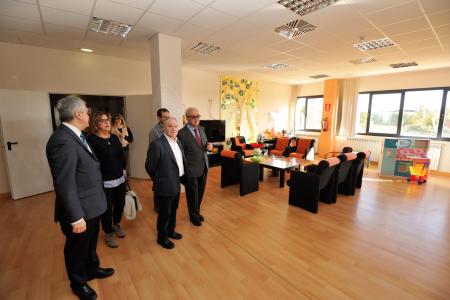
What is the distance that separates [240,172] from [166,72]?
225 cm

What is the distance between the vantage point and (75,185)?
1.52 meters

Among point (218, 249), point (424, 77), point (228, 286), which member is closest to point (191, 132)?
point (218, 249)

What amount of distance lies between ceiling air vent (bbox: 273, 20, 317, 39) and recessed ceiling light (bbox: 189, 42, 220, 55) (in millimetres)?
1398

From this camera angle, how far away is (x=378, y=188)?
15.5 ft

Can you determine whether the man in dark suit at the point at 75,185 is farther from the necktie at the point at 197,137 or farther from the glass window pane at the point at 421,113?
the glass window pane at the point at 421,113

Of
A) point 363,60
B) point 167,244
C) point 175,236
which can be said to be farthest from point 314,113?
point 167,244

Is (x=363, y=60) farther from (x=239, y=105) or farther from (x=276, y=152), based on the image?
(x=239, y=105)

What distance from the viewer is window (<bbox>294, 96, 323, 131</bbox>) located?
8930 mm

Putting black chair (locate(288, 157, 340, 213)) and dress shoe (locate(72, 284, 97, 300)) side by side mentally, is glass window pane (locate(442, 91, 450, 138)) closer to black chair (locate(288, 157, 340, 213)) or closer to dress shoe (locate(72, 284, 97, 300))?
black chair (locate(288, 157, 340, 213))

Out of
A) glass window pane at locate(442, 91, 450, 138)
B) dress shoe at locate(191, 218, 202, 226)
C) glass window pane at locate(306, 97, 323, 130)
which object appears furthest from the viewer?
glass window pane at locate(306, 97, 323, 130)

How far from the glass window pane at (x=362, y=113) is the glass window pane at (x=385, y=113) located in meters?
0.18

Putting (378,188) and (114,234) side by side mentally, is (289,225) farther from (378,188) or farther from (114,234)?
(378,188)

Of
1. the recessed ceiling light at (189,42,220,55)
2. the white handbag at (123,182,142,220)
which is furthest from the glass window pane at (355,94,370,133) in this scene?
the white handbag at (123,182,142,220)

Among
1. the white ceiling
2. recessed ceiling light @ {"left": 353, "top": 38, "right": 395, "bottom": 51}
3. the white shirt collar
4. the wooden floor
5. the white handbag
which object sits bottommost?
the wooden floor
